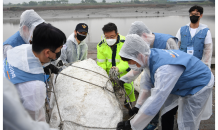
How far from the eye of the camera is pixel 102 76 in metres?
2.38

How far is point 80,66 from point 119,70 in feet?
2.41

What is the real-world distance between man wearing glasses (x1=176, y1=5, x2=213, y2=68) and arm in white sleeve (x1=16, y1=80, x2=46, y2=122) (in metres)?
2.99

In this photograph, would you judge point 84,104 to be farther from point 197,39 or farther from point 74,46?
point 197,39

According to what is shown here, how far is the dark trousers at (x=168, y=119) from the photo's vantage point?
2234 mm

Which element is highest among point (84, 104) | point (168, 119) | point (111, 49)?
point (111, 49)

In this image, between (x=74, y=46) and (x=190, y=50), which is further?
(x=190, y=50)

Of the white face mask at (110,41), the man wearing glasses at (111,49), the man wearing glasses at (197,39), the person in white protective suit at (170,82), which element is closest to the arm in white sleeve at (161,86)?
the person in white protective suit at (170,82)

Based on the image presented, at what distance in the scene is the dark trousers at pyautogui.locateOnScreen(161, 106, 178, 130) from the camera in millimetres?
2234

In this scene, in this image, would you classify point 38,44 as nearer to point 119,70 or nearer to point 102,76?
point 102,76

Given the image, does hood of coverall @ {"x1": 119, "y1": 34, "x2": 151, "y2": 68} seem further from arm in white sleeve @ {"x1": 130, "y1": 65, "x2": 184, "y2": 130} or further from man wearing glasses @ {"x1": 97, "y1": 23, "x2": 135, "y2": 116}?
man wearing glasses @ {"x1": 97, "y1": 23, "x2": 135, "y2": 116}

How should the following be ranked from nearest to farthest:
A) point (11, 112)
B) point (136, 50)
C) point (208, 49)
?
point (11, 112) < point (136, 50) < point (208, 49)

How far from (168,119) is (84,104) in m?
1.06

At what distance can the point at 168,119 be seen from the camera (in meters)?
2.24

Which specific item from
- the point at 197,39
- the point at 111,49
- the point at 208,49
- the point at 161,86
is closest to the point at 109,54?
the point at 111,49
